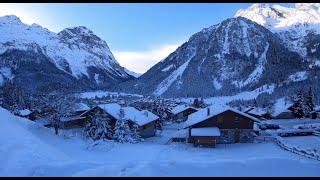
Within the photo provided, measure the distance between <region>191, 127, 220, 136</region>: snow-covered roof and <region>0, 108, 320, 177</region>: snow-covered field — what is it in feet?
7.69

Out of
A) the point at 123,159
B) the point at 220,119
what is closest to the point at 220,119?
the point at 220,119

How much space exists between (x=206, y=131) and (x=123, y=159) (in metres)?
16.1

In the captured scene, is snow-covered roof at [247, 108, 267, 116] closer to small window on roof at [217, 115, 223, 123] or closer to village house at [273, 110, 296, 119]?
village house at [273, 110, 296, 119]

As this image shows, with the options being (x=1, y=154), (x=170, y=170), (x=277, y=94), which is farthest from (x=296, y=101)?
(x=277, y=94)

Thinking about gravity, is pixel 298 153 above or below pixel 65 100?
below

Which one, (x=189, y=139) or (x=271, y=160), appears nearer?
(x=271, y=160)

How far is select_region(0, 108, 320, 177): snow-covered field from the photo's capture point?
27.1 meters

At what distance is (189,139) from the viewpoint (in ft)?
157

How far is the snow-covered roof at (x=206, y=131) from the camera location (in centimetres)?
4475

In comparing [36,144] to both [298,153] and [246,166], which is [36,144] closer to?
[246,166]

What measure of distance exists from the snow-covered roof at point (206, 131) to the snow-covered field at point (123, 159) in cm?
234

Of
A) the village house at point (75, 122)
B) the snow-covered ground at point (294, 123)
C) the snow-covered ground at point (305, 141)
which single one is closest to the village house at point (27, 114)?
the village house at point (75, 122)

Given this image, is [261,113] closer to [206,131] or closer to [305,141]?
[305,141]

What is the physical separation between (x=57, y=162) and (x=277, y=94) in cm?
18208
